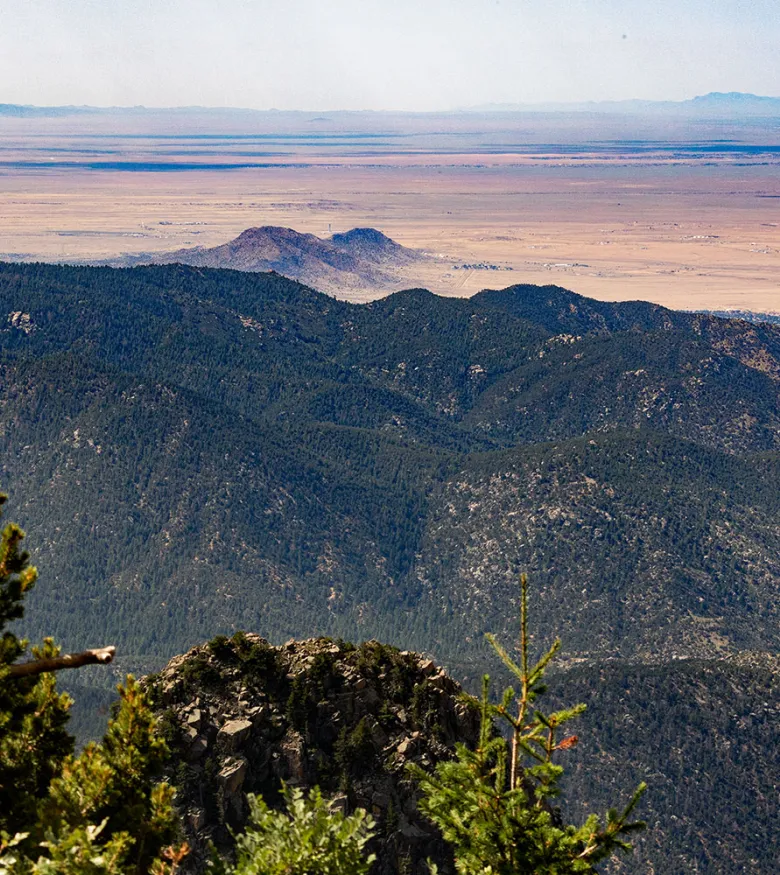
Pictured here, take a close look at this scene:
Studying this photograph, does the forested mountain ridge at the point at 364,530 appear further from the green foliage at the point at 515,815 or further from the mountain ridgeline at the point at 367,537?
the green foliage at the point at 515,815

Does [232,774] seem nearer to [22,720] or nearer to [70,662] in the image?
[22,720]

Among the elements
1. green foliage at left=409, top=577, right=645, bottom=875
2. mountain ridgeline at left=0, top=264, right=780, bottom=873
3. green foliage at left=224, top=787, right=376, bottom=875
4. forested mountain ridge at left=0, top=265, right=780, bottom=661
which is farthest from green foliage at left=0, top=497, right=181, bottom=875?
forested mountain ridge at left=0, top=265, right=780, bottom=661

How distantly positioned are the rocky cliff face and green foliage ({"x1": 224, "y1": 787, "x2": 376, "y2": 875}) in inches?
1183

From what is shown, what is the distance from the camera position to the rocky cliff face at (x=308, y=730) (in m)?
59.8

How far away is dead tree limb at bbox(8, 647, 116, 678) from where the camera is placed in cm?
2295

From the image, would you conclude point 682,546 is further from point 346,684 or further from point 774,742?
point 346,684

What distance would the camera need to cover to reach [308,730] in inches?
2537

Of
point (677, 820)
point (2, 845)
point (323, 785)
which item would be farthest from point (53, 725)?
point (677, 820)

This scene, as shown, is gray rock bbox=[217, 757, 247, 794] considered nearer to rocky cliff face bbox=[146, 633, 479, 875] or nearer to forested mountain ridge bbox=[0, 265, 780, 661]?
rocky cliff face bbox=[146, 633, 479, 875]

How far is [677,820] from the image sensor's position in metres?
98.8

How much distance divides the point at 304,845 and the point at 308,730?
37550mm

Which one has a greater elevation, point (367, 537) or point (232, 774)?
point (232, 774)

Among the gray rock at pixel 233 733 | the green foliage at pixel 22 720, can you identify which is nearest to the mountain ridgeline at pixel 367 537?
the gray rock at pixel 233 733

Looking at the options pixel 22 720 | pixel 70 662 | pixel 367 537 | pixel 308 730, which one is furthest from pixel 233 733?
pixel 367 537
